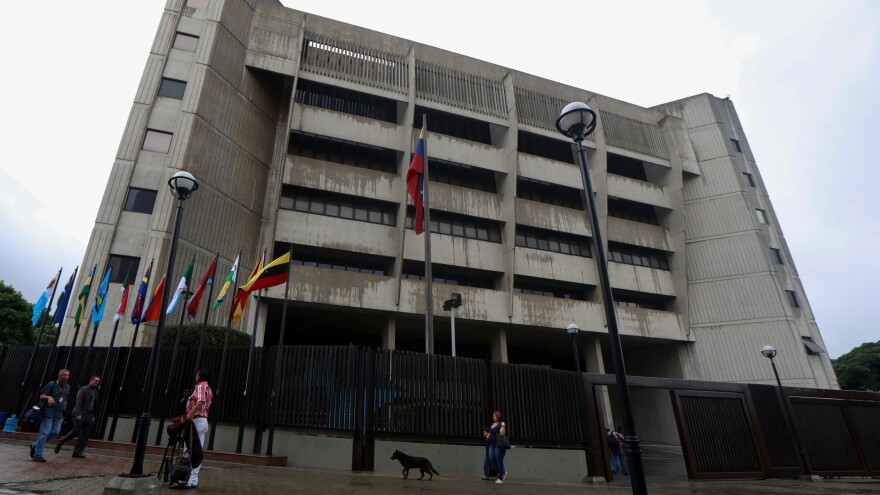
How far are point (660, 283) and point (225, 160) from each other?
92.8 ft

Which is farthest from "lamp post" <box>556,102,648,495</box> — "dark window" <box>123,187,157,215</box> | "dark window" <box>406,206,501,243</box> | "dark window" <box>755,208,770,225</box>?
"dark window" <box>755,208,770,225</box>

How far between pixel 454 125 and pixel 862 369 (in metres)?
52.1

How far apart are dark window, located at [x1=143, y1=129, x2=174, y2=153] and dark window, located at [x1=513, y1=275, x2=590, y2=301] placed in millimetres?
20574

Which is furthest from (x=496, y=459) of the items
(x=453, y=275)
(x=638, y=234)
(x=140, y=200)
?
(x=638, y=234)

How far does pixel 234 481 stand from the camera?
7.46 meters

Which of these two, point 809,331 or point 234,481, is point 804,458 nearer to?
point 234,481

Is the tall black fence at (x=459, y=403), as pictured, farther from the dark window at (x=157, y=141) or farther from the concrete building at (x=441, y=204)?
the dark window at (x=157, y=141)

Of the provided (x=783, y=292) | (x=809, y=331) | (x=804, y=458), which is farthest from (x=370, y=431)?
(x=809, y=331)

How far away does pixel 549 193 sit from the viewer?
3278 centimetres

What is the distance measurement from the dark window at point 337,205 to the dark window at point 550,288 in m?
9.23

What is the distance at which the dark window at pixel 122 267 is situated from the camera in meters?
19.8

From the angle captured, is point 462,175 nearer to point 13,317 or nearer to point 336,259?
point 336,259

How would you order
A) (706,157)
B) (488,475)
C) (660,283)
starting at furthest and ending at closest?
(706,157), (660,283), (488,475)

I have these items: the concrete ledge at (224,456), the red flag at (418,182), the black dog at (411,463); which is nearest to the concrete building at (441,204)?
the red flag at (418,182)
